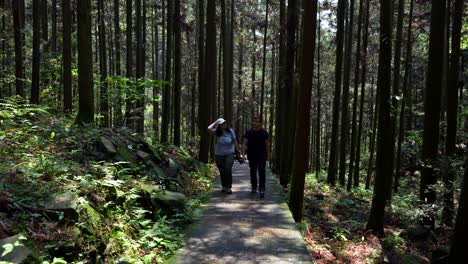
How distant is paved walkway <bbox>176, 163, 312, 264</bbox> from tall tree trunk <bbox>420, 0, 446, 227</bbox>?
174 inches

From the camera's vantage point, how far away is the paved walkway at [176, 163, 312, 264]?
558 cm

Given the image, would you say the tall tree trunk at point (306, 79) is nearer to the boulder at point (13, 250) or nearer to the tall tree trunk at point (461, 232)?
the tall tree trunk at point (461, 232)

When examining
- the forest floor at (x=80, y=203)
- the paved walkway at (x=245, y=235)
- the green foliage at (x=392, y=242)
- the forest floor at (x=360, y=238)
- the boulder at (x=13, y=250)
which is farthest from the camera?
the green foliage at (x=392, y=242)

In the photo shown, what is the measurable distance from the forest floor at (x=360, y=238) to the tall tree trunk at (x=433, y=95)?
73 cm

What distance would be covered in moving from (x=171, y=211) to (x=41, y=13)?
2047 cm

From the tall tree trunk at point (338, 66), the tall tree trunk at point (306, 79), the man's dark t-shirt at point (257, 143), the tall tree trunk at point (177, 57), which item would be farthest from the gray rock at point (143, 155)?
the tall tree trunk at point (338, 66)

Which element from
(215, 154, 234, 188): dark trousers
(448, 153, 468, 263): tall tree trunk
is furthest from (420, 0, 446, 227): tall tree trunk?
(448, 153, 468, 263): tall tree trunk

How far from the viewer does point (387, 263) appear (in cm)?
778

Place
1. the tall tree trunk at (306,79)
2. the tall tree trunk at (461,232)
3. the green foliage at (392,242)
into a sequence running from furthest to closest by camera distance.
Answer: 1. the green foliage at (392,242)
2. the tall tree trunk at (306,79)
3. the tall tree trunk at (461,232)

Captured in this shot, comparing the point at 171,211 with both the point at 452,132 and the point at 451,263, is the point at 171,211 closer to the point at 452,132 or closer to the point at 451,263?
the point at 451,263

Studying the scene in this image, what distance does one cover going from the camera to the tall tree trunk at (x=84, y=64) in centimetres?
1041

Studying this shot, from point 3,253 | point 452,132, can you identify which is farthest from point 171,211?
point 452,132

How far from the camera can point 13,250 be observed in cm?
369

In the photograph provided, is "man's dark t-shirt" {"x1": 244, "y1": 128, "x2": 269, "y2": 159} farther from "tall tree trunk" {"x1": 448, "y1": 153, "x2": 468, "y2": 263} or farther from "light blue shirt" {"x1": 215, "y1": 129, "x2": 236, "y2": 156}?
"tall tree trunk" {"x1": 448, "y1": 153, "x2": 468, "y2": 263}
